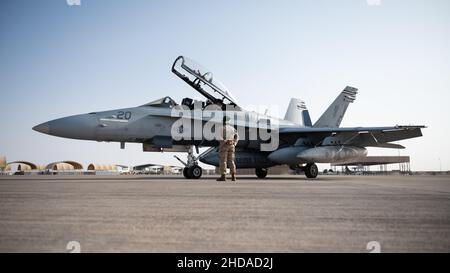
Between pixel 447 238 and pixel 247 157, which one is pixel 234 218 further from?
pixel 247 157

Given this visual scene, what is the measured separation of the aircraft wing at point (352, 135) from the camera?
47.4 ft

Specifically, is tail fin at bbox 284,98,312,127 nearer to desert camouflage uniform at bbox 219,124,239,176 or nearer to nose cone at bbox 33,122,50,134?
desert camouflage uniform at bbox 219,124,239,176

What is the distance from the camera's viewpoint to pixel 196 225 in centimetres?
271

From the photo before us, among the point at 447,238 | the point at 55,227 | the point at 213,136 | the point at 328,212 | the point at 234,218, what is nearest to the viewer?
the point at 447,238

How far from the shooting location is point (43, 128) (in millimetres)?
10453

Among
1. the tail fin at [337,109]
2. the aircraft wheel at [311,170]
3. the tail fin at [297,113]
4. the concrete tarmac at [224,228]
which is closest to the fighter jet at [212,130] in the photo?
the aircraft wheel at [311,170]

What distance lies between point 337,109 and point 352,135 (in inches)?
196

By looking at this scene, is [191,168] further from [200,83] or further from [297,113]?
[297,113]

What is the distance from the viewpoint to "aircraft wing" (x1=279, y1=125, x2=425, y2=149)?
47.4 feet

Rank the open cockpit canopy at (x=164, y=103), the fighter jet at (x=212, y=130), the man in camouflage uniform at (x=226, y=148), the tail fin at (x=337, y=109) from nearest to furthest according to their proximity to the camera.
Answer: the man in camouflage uniform at (x=226, y=148), the fighter jet at (x=212, y=130), the open cockpit canopy at (x=164, y=103), the tail fin at (x=337, y=109)

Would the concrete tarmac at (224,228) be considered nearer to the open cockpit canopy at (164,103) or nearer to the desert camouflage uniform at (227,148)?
the desert camouflage uniform at (227,148)

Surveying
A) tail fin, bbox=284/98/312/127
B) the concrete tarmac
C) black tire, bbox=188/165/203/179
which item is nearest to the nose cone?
black tire, bbox=188/165/203/179
